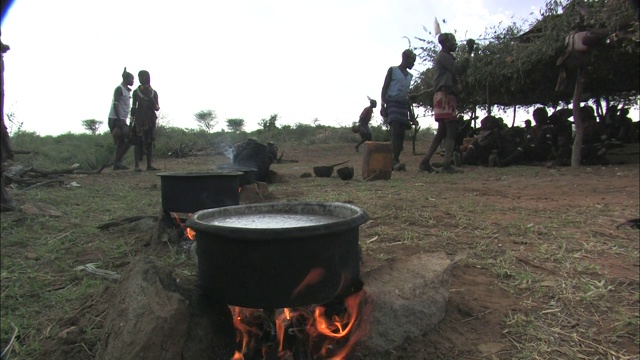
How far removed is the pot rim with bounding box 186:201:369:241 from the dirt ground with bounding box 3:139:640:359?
58 centimetres

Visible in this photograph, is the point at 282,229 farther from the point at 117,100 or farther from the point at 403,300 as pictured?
the point at 117,100

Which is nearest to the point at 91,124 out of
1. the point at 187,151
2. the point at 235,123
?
the point at 235,123

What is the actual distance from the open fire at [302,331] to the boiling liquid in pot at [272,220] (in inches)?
→ 13.6

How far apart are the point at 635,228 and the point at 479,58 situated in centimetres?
816

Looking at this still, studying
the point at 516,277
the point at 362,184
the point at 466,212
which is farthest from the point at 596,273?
the point at 362,184

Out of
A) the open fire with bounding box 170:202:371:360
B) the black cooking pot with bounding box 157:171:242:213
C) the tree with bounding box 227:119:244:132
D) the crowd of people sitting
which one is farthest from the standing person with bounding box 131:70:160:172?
the tree with bounding box 227:119:244:132

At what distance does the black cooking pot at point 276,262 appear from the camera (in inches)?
60.5

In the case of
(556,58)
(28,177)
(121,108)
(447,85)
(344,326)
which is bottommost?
(344,326)

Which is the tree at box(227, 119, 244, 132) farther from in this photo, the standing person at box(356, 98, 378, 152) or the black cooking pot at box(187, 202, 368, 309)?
the black cooking pot at box(187, 202, 368, 309)

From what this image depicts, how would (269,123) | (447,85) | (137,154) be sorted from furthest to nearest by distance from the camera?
(269,123), (137,154), (447,85)

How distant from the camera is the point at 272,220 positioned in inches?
79.8

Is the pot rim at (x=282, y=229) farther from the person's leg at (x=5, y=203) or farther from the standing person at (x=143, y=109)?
the standing person at (x=143, y=109)

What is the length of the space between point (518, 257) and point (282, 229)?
190 centimetres

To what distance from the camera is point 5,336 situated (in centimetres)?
204
